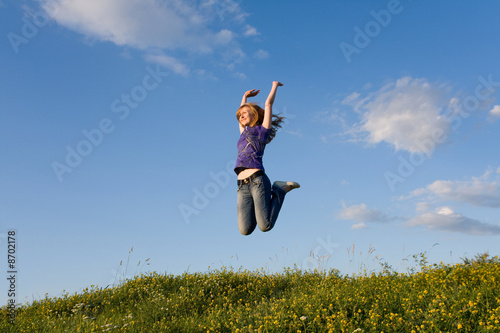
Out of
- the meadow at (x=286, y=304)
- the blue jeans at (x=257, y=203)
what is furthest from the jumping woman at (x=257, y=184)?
the meadow at (x=286, y=304)

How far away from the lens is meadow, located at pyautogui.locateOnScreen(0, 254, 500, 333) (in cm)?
657

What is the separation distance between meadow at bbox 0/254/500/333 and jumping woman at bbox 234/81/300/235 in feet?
5.25

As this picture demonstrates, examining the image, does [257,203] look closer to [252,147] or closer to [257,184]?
[257,184]

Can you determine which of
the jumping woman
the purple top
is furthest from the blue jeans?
the purple top

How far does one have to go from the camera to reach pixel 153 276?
1170cm

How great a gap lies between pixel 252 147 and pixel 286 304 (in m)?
3.04

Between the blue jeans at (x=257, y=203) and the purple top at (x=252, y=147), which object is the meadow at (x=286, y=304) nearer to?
the blue jeans at (x=257, y=203)

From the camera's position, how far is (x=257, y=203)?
7.86 metres

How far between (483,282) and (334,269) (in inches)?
167

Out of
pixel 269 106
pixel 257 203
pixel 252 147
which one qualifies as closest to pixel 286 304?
pixel 257 203

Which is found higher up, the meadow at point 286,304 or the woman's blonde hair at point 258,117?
the woman's blonde hair at point 258,117

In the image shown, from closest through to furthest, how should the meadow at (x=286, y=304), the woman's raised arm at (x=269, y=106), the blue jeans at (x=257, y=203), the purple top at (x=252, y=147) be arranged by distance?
the meadow at (x=286, y=304) → the blue jeans at (x=257, y=203) → the purple top at (x=252, y=147) → the woman's raised arm at (x=269, y=106)

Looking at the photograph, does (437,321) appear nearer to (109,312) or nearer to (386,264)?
(386,264)

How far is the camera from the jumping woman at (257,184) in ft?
25.9
